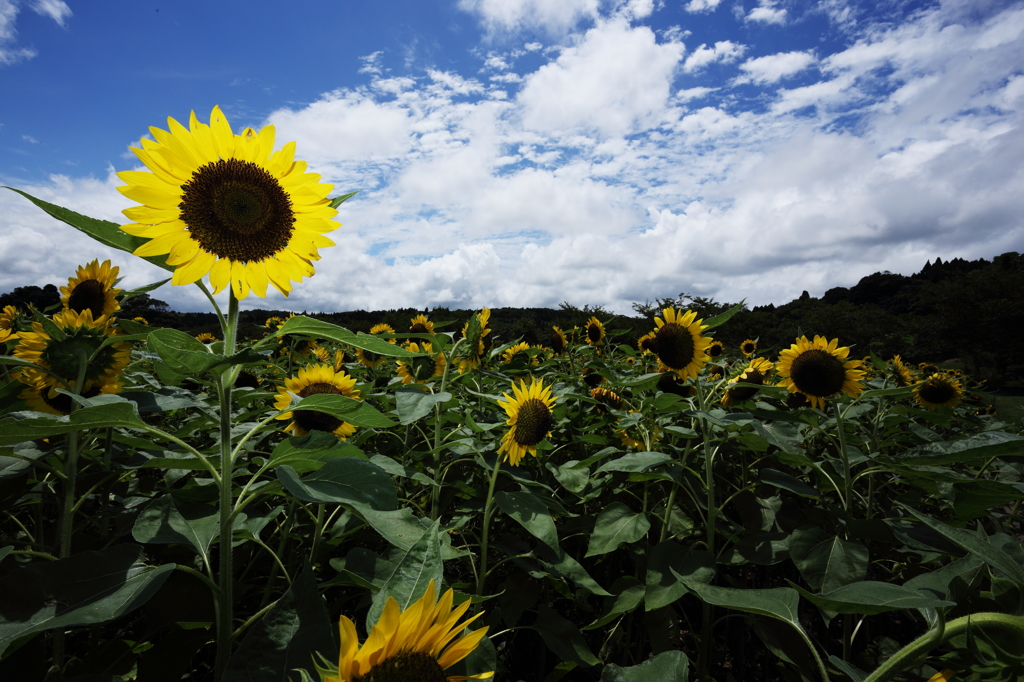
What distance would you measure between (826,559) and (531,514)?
1016 mm

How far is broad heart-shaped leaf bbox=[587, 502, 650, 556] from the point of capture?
1.73 metres

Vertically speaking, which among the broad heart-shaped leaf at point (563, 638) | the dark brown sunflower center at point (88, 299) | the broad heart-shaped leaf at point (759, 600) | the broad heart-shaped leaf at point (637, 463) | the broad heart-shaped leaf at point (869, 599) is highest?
the dark brown sunflower center at point (88, 299)

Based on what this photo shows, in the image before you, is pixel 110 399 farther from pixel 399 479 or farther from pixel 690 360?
pixel 690 360

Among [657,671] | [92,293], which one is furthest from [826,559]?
[92,293]

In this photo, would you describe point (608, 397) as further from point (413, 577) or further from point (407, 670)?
point (407, 670)

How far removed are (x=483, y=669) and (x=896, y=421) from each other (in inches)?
130

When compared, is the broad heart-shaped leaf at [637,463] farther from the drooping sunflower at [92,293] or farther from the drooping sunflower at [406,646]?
the drooping sunflower at [92,293]

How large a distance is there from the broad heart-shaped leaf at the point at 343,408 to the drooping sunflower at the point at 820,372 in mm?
2471

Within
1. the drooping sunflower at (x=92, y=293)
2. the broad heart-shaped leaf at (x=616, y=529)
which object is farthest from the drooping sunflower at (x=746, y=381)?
the drooping sunflower at (x=92, y=293)

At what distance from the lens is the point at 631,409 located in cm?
338

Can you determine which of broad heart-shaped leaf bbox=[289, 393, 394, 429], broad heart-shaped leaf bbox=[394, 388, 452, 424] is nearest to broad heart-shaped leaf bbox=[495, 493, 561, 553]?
broad heart-shaped leaf bbox=[394, 388, 452, 424]

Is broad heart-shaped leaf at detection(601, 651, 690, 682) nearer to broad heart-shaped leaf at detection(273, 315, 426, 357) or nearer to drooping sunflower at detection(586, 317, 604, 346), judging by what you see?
broad heart-shaped leaf at detection(273, 315, 426, 357)

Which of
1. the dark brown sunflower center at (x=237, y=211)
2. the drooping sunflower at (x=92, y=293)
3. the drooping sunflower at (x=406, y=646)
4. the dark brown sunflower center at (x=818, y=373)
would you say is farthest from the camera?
the dark brown sunflower center at (x=818, y=373)

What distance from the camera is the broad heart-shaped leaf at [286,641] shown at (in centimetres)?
77
